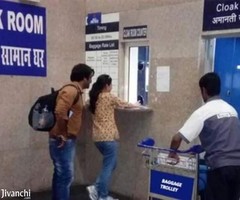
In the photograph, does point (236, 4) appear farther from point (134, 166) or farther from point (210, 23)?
point (134, 166)

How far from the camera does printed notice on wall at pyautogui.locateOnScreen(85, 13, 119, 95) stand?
15.9 feet

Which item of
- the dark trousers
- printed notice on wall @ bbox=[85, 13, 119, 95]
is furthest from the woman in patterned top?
the dark trousers

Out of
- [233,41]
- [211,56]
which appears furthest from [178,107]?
[233,41]

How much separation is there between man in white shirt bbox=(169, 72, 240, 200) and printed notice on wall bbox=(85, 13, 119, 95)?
213cm

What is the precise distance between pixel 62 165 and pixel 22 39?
163cm

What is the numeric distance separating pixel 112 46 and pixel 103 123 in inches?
43.7

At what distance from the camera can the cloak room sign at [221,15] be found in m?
3.69

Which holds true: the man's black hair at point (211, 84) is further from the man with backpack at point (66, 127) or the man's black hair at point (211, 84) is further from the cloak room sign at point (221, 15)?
the man with backpack at point (66, 127)

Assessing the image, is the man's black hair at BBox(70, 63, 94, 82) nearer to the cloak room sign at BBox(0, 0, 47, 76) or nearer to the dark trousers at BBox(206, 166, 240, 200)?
the cloak room sign at BBox(0, 0, 47, 76)

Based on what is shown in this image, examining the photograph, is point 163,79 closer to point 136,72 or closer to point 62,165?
point 136,72

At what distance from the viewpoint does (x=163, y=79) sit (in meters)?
4.33

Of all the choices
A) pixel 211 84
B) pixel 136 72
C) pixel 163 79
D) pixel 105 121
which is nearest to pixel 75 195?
pixel 105 121

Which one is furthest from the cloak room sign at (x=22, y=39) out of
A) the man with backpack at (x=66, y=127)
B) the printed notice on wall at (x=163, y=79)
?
the printed notice on wall at (x=163, y=79)

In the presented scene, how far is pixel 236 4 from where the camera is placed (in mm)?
3680
